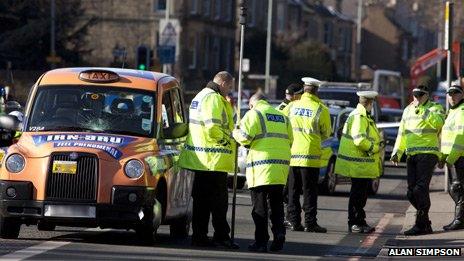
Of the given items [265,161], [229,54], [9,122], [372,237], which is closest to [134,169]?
[265,161]

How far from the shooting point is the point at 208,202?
15680 millimetres

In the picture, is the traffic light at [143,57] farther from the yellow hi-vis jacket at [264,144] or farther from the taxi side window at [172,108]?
the yellow hi-vis jacket at [264,144]

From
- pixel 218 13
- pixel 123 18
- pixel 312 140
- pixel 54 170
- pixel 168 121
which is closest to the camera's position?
pixel 54 170

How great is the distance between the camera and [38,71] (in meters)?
53.5

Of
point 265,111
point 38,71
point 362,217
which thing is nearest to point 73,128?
point 265,111

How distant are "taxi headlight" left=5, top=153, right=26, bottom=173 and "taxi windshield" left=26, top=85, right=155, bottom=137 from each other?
75 centimetres

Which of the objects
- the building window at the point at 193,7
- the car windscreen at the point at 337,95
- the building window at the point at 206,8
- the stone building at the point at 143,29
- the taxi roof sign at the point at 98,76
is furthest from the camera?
the building window at the point at 206,8

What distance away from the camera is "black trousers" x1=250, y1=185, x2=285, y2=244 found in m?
15.4

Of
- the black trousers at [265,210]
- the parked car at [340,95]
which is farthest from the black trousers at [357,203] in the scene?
the parked car at [340,95]

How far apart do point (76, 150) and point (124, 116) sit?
1078 mm

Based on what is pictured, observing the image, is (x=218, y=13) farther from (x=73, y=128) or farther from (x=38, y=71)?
(x=73, y=128)

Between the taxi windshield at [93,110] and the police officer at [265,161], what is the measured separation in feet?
3.73

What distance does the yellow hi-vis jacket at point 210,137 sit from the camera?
1535 cm

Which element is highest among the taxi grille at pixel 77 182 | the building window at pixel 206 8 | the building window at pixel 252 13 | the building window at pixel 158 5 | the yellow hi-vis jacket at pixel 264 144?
the building window at pixel 252 13
